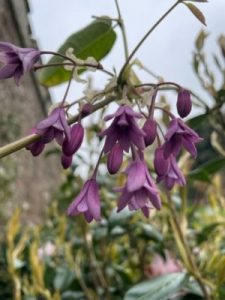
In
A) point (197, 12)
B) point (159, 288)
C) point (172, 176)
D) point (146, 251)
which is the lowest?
point (146, 251)

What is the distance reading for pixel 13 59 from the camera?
1.49 ft

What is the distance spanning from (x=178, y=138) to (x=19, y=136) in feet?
10.0

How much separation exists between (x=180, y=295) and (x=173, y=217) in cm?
12

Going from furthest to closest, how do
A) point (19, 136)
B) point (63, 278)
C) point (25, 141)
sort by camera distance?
1. point (19, 136)
2. point (63, 278)
3. point (25, 141)

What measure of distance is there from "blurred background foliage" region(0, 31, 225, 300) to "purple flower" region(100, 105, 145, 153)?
0.76 ft

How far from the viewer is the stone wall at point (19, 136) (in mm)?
2654

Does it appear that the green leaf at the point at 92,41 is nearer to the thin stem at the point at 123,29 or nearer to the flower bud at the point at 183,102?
the thin stem at the point at 123,29

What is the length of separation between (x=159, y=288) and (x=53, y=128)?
405 mm

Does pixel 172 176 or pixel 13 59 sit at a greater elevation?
pixel 13 59

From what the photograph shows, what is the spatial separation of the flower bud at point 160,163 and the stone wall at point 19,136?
1.82 m

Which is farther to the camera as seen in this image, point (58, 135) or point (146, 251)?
point (146, 251)

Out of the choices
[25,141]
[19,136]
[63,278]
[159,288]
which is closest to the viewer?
[25,141]

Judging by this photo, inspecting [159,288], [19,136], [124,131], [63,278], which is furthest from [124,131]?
[19,136]

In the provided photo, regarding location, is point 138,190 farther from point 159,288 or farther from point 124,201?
point 159,288
